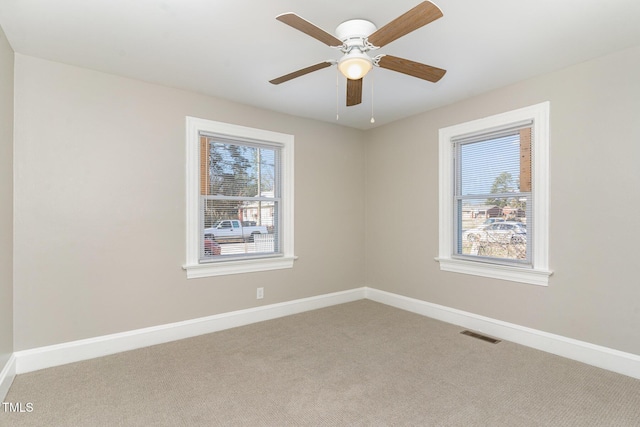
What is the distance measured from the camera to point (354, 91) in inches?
98.9

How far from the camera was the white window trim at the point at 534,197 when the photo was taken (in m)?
3.04

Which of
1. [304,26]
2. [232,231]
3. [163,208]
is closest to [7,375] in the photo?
[163,208]

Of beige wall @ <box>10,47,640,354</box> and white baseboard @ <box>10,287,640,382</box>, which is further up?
beige wall @ <box>10,47,640,354</box>

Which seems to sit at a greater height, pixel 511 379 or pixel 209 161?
pixel 209 161

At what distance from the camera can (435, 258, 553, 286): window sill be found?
307 centimetres

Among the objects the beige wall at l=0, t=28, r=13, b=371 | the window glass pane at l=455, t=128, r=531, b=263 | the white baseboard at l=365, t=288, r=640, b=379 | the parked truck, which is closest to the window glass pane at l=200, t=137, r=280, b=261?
the parked truck

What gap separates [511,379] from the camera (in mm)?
2518

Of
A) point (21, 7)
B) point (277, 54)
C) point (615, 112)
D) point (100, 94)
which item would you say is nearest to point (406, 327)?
point (615, 112)

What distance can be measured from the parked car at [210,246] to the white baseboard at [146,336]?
68cm

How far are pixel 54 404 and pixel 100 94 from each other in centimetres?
243

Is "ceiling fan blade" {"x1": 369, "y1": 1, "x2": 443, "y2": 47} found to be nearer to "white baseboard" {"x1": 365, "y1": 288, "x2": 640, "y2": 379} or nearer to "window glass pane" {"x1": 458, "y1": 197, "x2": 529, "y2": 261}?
"window glass pane" {"x1": 458, "y1": 197, "x2": 529, "y2": 261}

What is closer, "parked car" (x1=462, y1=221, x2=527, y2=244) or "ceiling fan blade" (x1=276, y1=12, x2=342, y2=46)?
"ceiling fan blade" (x1=276, y1=12, x2=342, y2=46)

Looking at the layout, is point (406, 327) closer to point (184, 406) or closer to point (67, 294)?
point (184, 406)

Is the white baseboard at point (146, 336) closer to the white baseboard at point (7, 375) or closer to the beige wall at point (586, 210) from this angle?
the white baseboard at point (7, 375)
